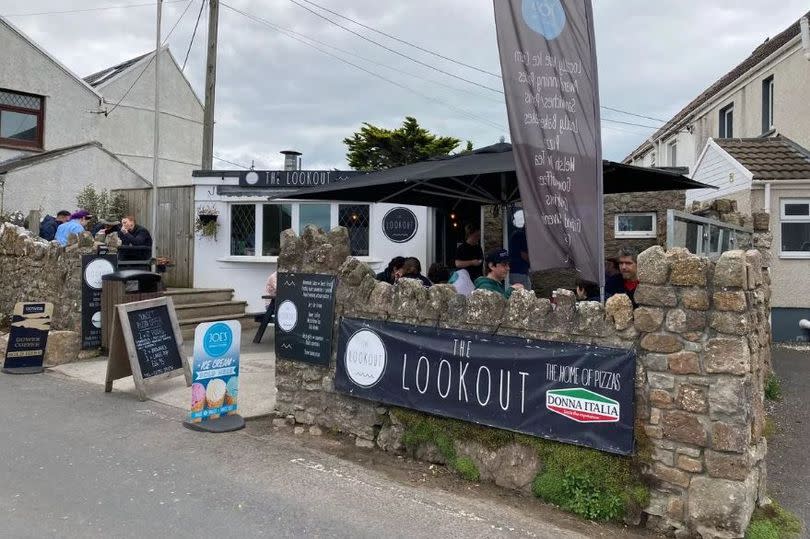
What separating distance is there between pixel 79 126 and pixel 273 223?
9.76 m

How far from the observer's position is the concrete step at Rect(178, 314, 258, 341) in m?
10.4

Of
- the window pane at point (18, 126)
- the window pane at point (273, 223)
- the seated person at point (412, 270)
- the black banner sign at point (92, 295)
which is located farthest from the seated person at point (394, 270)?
the window pane at point (18, 126)

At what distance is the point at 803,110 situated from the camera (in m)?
12.6

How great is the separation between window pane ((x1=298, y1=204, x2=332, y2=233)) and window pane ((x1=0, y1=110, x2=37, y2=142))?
10.4 meters

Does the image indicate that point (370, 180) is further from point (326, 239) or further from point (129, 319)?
point (129, 319)

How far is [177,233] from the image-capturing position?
508 inches

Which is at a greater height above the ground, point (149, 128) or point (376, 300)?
point (149, 128)

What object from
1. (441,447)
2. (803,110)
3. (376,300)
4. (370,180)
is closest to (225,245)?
(370,180)

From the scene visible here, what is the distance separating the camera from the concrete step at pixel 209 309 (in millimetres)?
10781

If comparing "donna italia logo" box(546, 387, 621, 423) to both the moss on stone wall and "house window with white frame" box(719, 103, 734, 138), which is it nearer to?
the moss on stone wall

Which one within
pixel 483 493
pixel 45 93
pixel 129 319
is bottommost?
pixel 483 493

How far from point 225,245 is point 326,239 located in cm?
740

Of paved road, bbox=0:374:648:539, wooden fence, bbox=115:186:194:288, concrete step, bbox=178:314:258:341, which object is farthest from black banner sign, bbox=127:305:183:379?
wooden fence, bbox=115:186:194:288

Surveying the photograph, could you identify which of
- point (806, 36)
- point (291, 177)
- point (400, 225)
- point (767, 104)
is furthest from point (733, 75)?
point (291, 177)
